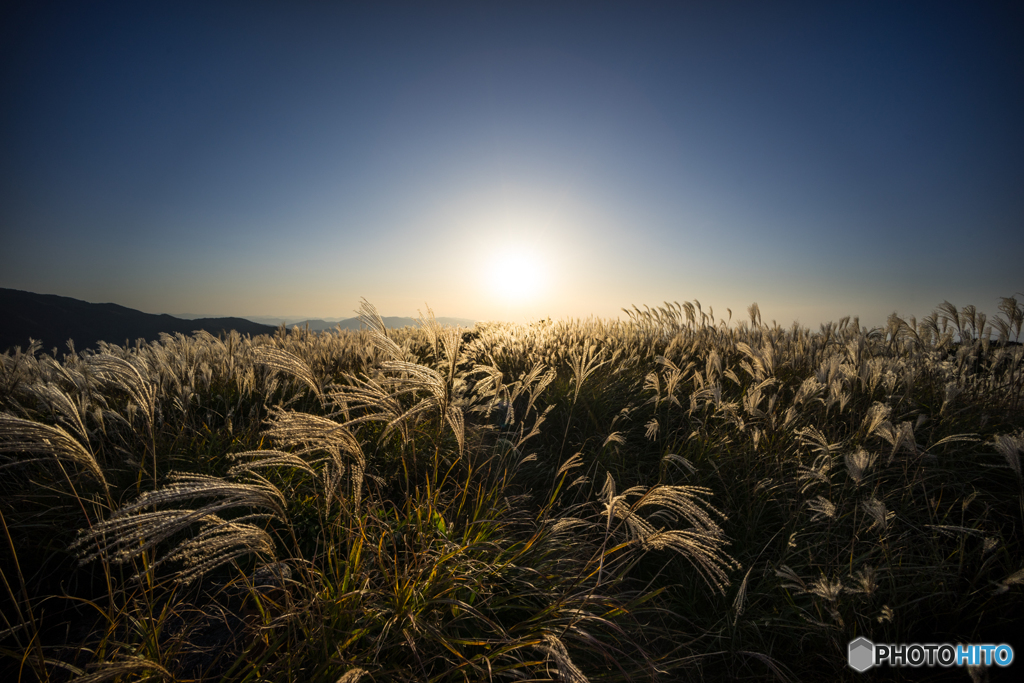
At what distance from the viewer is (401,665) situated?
4.85ft

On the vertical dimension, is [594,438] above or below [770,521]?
above

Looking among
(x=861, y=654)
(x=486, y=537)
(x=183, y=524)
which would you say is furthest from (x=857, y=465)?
(x=183, y=524)

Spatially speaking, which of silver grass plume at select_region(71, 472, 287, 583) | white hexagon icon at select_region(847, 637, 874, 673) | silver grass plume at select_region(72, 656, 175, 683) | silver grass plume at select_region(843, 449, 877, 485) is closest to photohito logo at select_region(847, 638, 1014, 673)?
white hexagon icon at select_region(847, 637, 874, 673)

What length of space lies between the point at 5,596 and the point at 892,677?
12.5ft

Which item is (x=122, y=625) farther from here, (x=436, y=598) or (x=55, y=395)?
(x=436, y=598)

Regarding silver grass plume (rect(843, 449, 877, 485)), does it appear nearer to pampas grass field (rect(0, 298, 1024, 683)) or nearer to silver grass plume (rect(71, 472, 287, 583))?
pampas grass field (rect(0, 298, 1024, 683))

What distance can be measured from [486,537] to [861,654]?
156cm

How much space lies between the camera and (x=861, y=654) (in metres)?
1.62

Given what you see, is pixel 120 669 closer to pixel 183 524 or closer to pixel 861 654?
pixel 183 524

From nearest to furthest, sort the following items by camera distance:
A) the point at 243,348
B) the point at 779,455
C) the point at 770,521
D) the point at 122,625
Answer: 1. the point at 122,625
2. the point at 770,521
3. the point at 779,455
4. the point at 243,348

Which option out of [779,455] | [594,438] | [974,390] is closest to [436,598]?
[594,438]

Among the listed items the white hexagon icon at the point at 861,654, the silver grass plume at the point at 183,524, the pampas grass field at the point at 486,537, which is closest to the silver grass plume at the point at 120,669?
the pampas grass field at the point at 486,537

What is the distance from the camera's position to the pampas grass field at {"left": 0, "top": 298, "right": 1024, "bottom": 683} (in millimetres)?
1320

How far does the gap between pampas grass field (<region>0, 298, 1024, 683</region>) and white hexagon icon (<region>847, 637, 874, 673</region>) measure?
0.03 m
